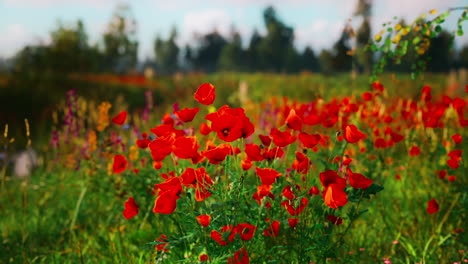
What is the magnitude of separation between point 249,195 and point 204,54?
59742 mm

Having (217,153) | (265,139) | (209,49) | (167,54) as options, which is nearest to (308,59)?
(209,49)

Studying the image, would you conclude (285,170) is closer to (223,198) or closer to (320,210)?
(320,210)

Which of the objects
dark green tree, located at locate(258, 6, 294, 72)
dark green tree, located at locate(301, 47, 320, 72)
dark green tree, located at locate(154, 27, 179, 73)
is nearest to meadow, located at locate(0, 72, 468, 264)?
dark green tree, located at locate(258, 6, 294, 72)

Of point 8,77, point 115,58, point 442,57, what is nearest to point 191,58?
point 115,58

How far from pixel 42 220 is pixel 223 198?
101 inches

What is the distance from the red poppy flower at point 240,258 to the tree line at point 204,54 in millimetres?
2276

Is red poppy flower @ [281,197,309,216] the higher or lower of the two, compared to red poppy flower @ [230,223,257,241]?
higher

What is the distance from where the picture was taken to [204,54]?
6025 centimetres

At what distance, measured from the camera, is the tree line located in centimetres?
1778

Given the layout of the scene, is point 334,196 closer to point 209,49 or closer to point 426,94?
point 426,94

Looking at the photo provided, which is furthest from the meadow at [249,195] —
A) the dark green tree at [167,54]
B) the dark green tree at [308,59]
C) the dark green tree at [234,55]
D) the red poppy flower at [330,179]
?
the dark green tree at [167,54]

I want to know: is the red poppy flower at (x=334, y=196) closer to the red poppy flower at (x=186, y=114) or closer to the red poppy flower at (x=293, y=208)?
the red poppy flower at (x=293, y=208)

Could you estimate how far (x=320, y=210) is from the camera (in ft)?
6.66

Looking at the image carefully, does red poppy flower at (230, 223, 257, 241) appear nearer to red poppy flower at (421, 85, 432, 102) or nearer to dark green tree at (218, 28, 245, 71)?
red poppy flower at (421, 85, 432, 102)
